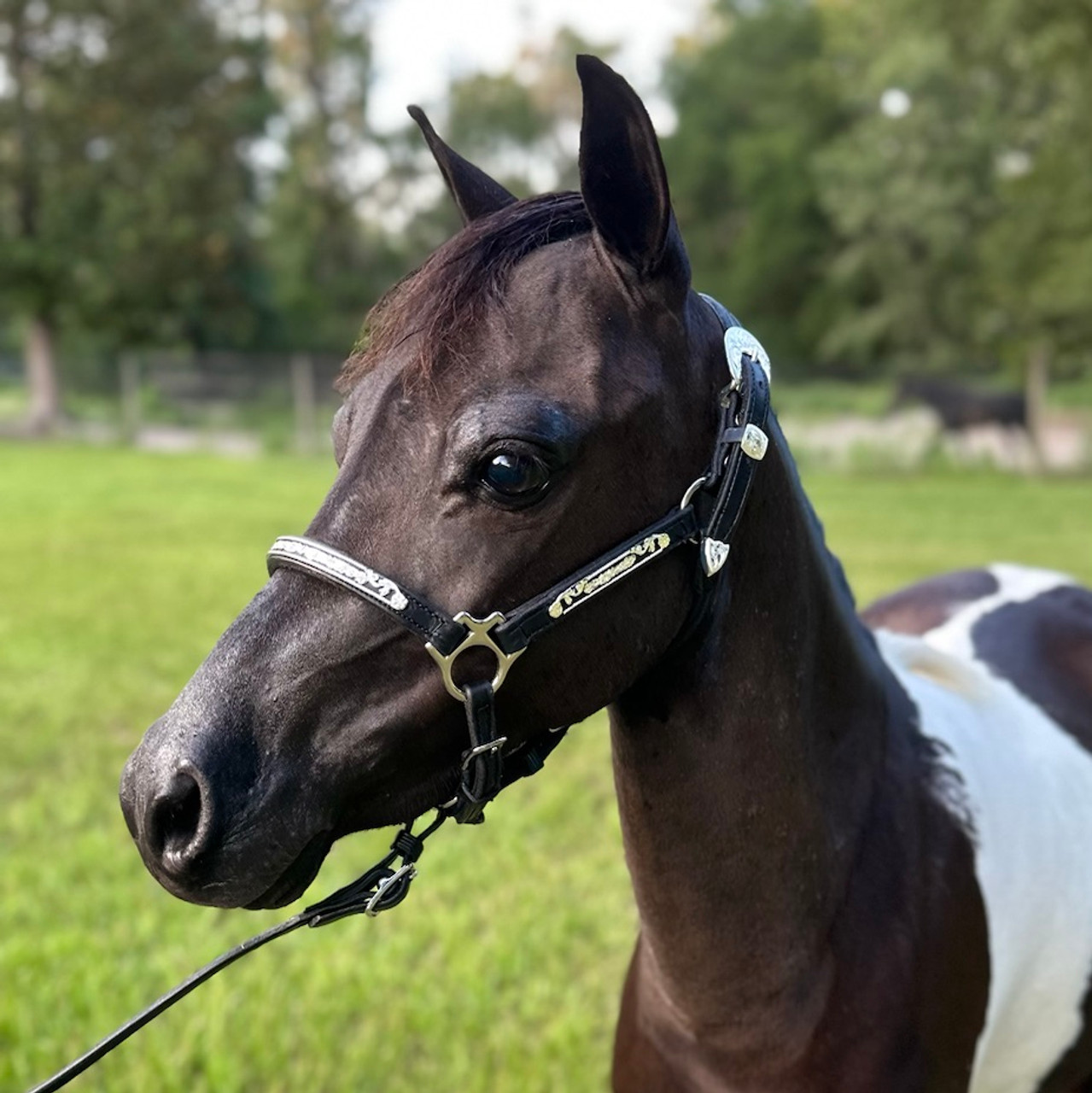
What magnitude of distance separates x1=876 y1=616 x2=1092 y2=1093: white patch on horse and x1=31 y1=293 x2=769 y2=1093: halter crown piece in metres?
0.69

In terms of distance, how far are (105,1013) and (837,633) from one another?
2.27 metres

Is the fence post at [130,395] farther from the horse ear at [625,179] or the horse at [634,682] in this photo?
the horse ear at [625,179]

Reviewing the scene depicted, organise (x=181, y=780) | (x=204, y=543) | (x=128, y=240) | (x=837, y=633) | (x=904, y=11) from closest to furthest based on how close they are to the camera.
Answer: (x=181, y=780) → (x=837, y=633) → (x=204, y=543) → (x=904, y=11) → (x=128, y=240)

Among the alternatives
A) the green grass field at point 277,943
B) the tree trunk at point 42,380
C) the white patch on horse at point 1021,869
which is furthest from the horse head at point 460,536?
the tree trunk at point 42,380

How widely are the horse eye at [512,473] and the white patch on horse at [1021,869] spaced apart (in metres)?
0.89

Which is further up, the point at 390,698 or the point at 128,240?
the point at 390,698

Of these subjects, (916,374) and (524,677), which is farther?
(916,374)

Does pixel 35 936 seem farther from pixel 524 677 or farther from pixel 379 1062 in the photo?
pixel 524 677

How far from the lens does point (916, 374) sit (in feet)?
57.8

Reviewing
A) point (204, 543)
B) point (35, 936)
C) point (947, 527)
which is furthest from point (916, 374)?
point (35, 936)

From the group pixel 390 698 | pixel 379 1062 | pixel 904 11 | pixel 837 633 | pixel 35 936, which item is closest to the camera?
pixel 390 698

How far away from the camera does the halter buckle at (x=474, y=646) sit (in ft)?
3.72

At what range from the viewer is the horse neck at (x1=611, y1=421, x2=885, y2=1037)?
134cm

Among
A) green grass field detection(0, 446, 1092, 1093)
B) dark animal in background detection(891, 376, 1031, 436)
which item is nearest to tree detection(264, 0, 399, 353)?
dark animal in background detection(891, 376, 1031, 436)
